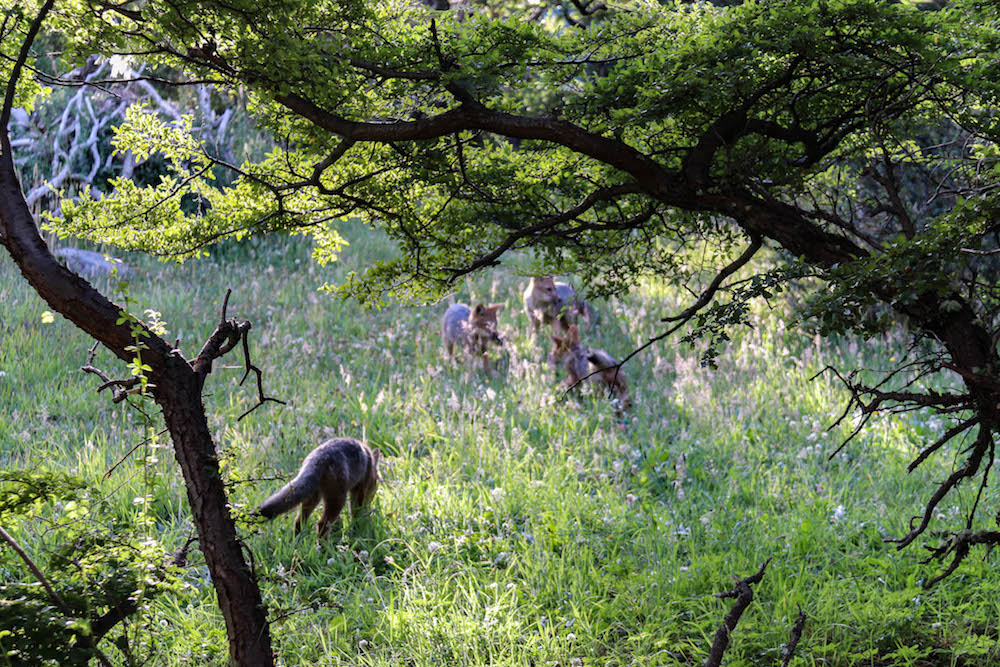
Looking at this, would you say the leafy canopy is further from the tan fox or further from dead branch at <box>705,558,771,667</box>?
the tan fox

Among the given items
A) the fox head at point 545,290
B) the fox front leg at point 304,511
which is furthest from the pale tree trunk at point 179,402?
the fox head at point 545,290

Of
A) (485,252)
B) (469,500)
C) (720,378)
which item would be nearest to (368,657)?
(469,500)

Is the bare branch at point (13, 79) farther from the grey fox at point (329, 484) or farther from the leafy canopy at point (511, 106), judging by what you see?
the grey fox at point (329, 484)

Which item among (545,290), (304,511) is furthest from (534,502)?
(545,290)

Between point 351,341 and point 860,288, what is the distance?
321 inches

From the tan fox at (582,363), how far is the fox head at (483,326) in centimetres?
69

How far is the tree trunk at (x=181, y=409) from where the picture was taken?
9.78 ft

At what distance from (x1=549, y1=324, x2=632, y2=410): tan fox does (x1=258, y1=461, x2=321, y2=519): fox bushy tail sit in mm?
3303

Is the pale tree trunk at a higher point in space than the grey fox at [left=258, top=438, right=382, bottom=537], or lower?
lower

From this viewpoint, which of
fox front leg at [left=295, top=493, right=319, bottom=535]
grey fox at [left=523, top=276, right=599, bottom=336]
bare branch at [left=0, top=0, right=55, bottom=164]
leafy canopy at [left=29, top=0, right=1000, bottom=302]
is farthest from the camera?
grey fox at [left=523, top=276, right=599, bottom=336]

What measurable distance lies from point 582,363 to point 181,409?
240 inches

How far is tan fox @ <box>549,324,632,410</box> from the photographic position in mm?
8352

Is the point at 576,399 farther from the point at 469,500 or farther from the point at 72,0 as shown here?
the point at 72,0

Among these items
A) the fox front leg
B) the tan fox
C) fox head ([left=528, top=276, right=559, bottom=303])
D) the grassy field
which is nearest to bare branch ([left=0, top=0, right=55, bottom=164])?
the grassy field
